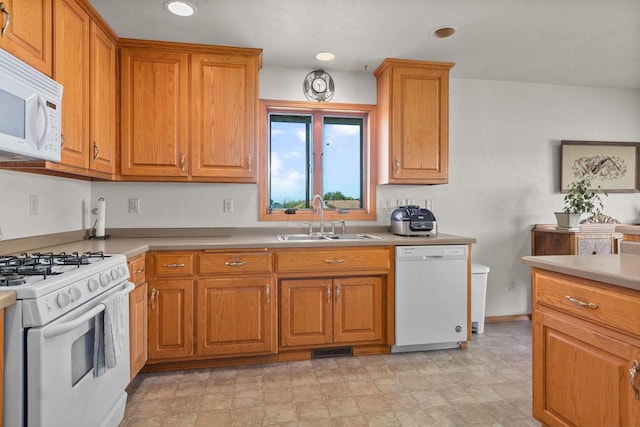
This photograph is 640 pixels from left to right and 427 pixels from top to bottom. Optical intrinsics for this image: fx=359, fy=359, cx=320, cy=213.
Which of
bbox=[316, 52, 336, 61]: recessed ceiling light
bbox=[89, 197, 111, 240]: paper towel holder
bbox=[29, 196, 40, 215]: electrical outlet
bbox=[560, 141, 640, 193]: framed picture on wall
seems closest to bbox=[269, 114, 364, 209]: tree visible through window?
bbox=[316, 52, 336, 61]: recessed ceiling light

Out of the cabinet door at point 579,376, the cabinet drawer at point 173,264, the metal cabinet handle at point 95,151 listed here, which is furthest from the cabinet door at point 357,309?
the metal cabinet handle at point 95,151

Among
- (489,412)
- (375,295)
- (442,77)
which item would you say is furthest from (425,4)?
(489,412)

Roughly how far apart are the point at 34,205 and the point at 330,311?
6.63ft

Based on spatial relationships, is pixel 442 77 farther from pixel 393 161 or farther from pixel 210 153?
pixel 210 153

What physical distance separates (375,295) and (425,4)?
6.52 ft

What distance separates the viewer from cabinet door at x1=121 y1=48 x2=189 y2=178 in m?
2.64

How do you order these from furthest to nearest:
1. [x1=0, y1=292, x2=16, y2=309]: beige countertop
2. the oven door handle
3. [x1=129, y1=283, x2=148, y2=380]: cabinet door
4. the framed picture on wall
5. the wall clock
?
the framed picture on wall, the wall clock, [x1=129, y1=283, x2=148, y2=380]: cabinet door, the oven door handle, [x1=0, y1=292, x2=16, y2=309]: beige countertop

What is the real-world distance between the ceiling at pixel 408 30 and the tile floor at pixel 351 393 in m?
2.37

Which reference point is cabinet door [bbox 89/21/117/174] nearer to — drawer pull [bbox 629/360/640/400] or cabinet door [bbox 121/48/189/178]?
cabinet door [bbox 121/48/189/178]

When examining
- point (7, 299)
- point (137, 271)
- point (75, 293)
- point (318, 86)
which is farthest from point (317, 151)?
point (7, 299)

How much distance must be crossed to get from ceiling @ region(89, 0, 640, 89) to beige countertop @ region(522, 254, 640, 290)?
159 cm

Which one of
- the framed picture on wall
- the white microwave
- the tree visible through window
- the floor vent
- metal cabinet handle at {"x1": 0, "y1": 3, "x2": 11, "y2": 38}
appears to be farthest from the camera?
the framed picture on wall

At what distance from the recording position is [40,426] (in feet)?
3.83

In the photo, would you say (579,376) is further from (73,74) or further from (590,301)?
(73,74)
